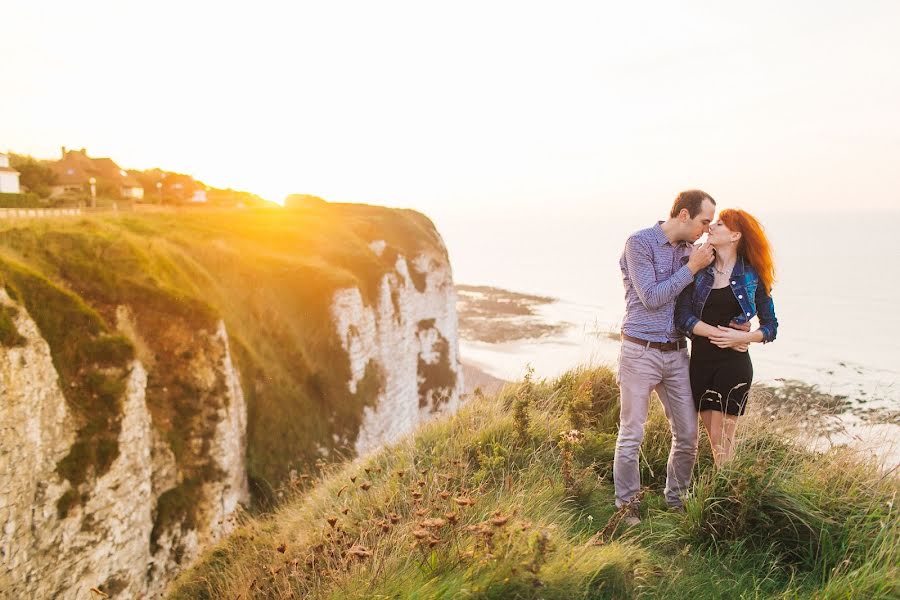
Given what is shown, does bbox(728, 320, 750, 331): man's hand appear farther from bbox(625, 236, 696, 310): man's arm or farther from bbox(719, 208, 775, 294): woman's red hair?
bbox(625, 236, 696, 310): man's arm

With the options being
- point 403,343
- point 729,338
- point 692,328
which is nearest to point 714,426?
point 729,338

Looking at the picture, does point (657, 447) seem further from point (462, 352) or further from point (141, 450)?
point (462, 352)

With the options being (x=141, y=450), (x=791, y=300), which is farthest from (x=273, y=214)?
(x=791, y=300)

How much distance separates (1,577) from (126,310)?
8.52 m

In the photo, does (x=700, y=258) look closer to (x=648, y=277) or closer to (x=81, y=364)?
(x=648, y=277)

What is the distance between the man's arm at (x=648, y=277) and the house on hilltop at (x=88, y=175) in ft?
216

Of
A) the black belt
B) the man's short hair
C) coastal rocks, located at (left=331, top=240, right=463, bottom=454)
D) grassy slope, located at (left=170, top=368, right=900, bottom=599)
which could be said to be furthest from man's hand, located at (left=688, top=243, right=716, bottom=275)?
coastal rocks, located at (left=331, top=240, right=463, bottom=454)

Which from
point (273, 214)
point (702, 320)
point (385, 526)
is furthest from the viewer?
point (273, 214)

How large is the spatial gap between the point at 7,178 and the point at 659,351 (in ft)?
182

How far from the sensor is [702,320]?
17.0ft

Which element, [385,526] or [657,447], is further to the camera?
[657,447]

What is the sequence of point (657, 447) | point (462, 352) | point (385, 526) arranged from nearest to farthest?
point (385, 526)
point (657, 447)
point (462, 352)

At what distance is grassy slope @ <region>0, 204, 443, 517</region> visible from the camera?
15844 mm

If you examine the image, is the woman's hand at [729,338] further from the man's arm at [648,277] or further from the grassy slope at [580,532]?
the grassy slope at [580,532]
